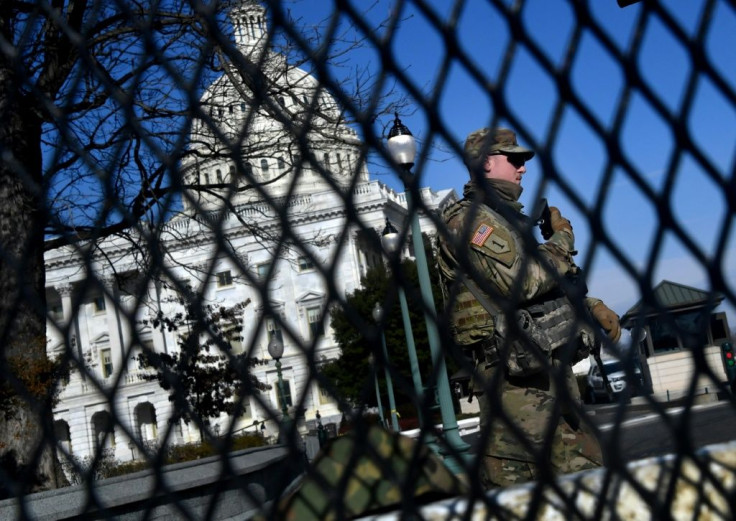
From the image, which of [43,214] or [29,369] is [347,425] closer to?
[43,214]

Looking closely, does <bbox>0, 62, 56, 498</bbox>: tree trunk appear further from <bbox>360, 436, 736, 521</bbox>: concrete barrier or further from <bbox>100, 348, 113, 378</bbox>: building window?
<bbox>100, 348, 113, 378</bbox>: building window

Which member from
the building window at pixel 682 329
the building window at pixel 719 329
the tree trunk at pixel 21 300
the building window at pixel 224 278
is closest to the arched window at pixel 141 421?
the tree trunk at pixel 21 300

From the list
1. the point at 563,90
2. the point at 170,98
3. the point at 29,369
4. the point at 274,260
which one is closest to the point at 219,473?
the point at 274,260

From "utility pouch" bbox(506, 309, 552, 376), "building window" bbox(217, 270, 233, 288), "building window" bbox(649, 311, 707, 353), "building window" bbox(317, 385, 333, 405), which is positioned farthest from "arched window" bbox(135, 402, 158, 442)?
"utility pouch" bbox(506, 309, 552, 376)

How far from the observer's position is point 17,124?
5473 millimetres

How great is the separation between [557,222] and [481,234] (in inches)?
36.7

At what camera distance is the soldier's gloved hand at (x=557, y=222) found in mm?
4520

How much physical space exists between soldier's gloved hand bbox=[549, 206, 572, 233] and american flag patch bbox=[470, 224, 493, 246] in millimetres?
750

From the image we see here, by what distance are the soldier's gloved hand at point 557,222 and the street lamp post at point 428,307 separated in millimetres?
648

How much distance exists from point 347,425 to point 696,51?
72cm

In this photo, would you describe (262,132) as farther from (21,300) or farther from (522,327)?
(21,300)

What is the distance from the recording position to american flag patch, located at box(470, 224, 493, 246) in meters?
3.66

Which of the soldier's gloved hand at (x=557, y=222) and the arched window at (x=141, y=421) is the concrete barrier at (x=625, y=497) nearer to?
the arched window at (x=141, y=421)

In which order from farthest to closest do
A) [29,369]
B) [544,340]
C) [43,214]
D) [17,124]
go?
[29,369]
[17,124]
[544,340]
[43,214]
